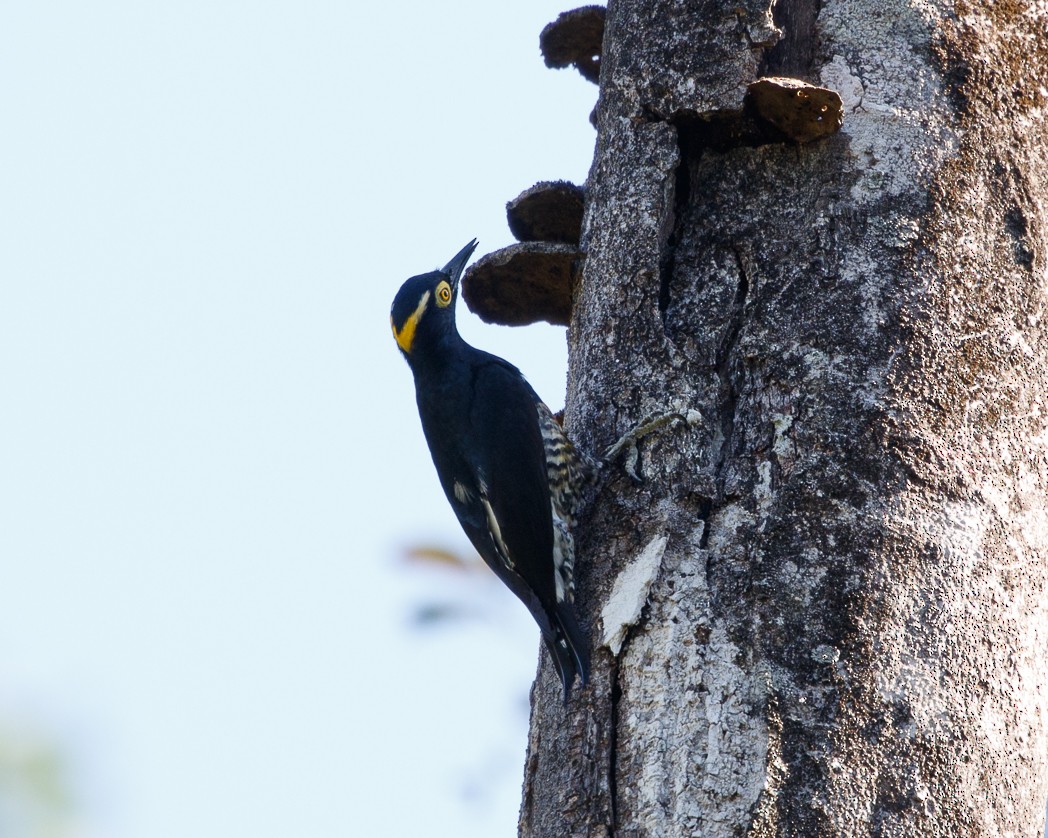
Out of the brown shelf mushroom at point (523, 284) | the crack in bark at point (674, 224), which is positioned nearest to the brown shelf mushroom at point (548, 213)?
the brown shelf mushroom at point (523, 284)

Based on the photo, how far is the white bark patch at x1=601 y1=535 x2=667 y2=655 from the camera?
2.99 m

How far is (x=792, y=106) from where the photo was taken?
3.32m

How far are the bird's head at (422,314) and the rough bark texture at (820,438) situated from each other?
150cm

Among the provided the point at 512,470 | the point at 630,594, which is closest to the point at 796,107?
the point at 630,594

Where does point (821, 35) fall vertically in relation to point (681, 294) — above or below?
above

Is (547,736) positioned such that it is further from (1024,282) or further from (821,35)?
(821,35)

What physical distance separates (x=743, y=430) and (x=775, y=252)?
49 centimetres

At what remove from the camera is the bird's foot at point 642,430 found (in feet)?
10.6

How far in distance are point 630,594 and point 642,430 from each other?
1.44 ft

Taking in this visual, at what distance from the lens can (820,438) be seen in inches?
117

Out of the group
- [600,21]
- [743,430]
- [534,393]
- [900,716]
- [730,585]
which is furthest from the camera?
[534,393]

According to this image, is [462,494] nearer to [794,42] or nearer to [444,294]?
[444,294]

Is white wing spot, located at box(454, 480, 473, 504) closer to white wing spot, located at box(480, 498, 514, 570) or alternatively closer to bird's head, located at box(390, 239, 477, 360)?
white wing spot, located at box(480, 498, 514, 570)

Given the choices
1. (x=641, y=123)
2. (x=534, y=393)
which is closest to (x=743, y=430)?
(x=641, y=123)
